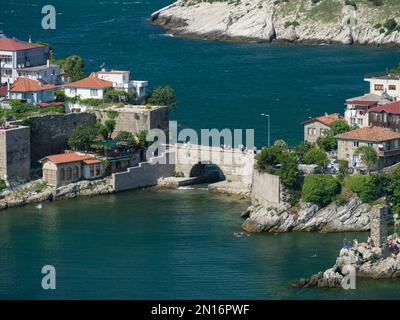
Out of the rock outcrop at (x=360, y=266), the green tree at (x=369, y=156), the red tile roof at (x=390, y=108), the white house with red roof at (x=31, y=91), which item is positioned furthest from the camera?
the white house with red roof at (x=31, y=91)

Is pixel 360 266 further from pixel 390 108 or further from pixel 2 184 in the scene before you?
pixel 2 184

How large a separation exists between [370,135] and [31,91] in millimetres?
17395

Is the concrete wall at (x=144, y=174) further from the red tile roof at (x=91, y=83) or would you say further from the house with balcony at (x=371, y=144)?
the house with balcony at (x=371, y=144)

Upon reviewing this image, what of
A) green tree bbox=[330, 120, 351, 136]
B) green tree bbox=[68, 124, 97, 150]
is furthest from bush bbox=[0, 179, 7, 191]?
green tree bbox=[330, 120, 351, 136]

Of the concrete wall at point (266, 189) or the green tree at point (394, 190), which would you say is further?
the concrete wall at point (266, 189)

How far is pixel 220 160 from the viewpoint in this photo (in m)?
77.4

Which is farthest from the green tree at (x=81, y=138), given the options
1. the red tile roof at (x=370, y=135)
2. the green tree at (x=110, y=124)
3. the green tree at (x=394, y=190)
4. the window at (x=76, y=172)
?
the green tree at (x=394, y=190)

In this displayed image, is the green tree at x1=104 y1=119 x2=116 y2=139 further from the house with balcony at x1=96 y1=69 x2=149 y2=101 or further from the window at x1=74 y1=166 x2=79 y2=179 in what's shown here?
the window at x1=74 y1=166 x2=79 y2=179

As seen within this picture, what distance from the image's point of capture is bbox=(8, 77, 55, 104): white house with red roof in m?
80.6

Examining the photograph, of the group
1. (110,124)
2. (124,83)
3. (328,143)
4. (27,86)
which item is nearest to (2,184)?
(110,124)

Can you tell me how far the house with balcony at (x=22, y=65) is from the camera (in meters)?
83.8

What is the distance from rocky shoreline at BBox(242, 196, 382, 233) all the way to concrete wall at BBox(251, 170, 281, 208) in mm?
564

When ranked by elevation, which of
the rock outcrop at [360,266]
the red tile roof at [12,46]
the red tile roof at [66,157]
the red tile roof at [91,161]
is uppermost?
the red tile roof at [12,46]

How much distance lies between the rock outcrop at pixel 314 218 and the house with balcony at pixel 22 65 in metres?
19.5
